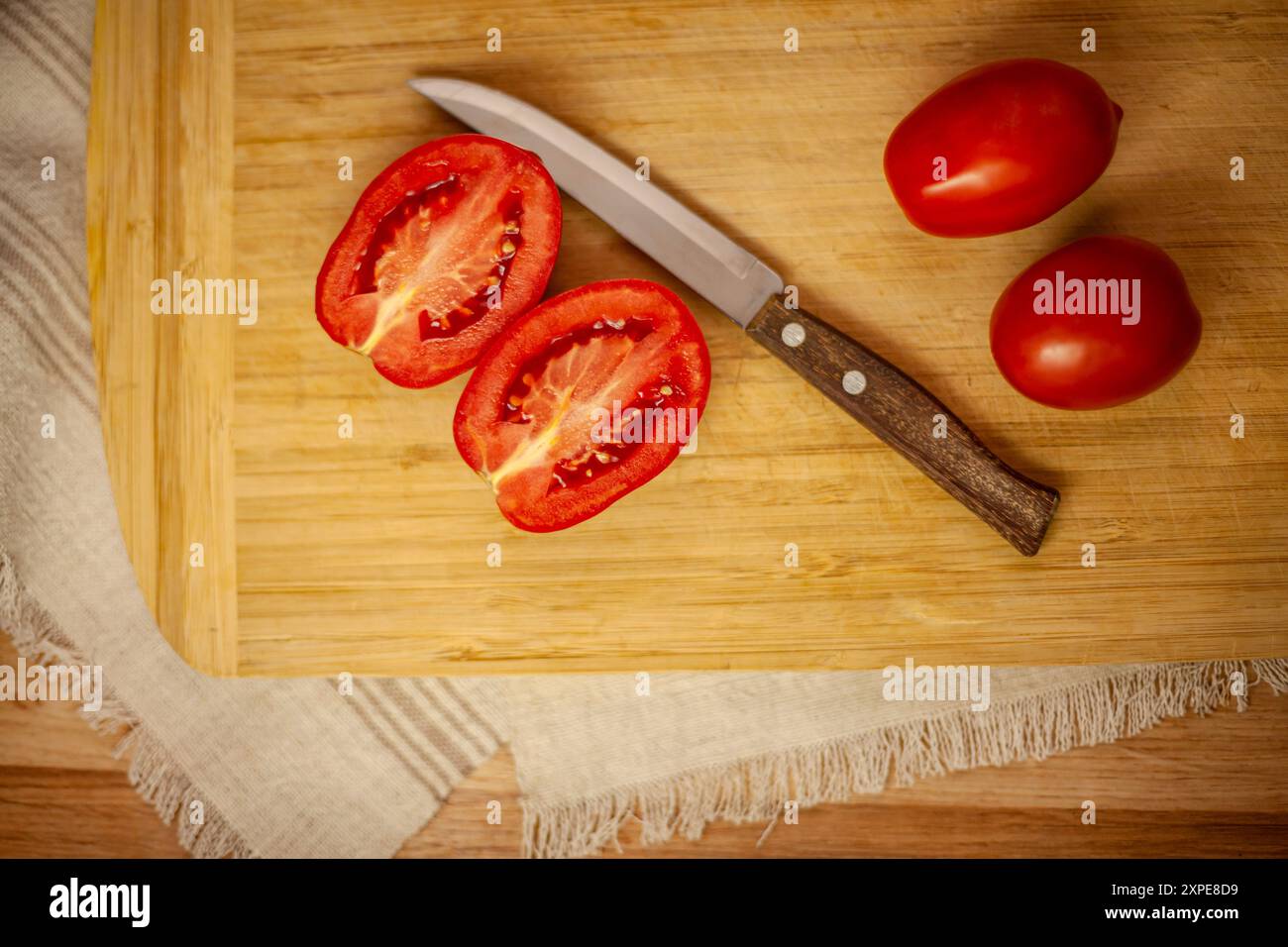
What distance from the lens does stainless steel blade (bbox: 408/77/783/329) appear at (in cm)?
120

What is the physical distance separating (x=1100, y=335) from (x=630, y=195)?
65cm

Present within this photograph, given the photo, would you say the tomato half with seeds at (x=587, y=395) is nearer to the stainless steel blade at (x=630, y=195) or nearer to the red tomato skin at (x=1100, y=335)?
the stainless steel blade at (x=630, y=195)

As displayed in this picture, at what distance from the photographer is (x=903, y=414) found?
120cm

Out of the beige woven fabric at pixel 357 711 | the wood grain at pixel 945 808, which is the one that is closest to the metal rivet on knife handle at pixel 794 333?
the beige woven fabric at pixel 357 711

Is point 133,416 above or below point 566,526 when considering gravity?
above

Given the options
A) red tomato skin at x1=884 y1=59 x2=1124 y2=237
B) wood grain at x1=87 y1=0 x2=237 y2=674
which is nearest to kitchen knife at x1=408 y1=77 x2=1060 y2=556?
red tomato skin at x1=884 y1=59 x2=1124 y2=237

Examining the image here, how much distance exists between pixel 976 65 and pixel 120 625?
1624mm

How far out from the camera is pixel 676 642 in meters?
1.27

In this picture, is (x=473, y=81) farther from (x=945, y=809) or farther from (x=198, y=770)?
(x=945, y=809)

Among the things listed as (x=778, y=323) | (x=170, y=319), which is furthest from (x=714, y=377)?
(x=170, y=319)

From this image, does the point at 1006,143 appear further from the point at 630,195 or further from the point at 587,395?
the point at 587,395

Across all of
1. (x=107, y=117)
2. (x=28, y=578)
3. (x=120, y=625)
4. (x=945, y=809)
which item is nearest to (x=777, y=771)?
(x=945, y=809)

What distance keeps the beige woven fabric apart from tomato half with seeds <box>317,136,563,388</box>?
0.58m

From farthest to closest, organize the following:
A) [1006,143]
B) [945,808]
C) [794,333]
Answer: [945,808] < [794,333] < [1006,143]
